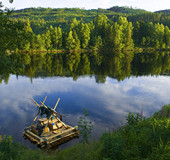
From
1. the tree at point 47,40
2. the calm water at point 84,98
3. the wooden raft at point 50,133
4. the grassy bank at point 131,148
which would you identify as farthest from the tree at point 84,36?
the grassy bank at point 131,148

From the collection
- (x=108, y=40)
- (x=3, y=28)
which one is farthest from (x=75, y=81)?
(x=108, y=40)

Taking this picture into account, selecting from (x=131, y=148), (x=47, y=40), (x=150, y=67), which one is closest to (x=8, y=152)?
(x=131, y=148)

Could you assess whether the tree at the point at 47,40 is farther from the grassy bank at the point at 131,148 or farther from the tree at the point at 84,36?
the grassy bank at the point at 131,148

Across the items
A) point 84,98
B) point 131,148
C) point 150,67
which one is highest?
point 131,148

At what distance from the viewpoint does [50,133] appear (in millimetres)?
16906

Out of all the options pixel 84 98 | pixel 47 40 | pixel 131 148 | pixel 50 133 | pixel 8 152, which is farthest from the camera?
pixel 47 40

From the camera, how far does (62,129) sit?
17.5m

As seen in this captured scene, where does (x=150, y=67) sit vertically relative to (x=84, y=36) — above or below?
below

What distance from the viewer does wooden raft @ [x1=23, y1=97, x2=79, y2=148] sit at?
1584 centimetres

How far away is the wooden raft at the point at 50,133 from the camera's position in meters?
15.8

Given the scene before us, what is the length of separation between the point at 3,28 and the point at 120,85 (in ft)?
91.9

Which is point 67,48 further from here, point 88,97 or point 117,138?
point 117,138

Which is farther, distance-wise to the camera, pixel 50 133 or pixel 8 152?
pixel 50 133

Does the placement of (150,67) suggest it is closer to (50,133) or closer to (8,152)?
(50,133)
